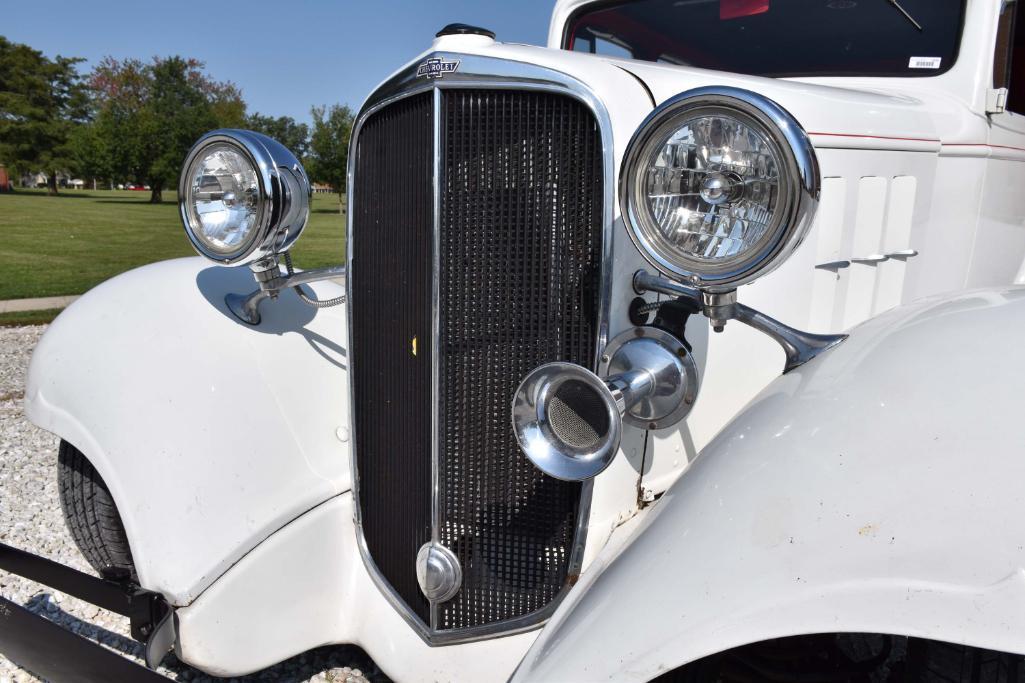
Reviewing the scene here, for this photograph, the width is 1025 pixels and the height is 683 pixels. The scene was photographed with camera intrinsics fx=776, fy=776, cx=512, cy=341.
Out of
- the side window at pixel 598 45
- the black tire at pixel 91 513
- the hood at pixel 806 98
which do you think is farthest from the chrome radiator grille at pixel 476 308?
the side window at pixel 598 45

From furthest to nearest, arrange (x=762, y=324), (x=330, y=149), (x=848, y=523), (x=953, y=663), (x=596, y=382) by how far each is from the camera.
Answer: (x=330, y=149) < (x=762, y=324) < (x=596, y=382) < (x=953, y=663) < (x=848, y=523)

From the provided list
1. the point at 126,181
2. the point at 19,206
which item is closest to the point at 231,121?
the point at 126,181

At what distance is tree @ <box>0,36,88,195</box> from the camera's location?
3328cm

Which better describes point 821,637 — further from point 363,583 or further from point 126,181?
point 126,181

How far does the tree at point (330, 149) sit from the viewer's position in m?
32.8

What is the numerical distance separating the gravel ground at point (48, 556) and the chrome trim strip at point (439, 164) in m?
0.65

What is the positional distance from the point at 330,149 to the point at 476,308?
33.9 meters

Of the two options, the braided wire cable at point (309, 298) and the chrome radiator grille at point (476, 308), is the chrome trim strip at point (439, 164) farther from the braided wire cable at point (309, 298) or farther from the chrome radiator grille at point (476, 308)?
the braided wire cable at point (309, 298)

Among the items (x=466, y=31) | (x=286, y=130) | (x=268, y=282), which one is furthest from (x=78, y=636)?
(x=286, y=130)

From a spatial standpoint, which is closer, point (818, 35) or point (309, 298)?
point (309, 298)

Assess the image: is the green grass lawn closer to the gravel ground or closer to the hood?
the gravel ground

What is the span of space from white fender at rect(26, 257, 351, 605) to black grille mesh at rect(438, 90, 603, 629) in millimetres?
560

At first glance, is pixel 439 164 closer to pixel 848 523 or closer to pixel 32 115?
pixel 848 523

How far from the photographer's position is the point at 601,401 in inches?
58.4
